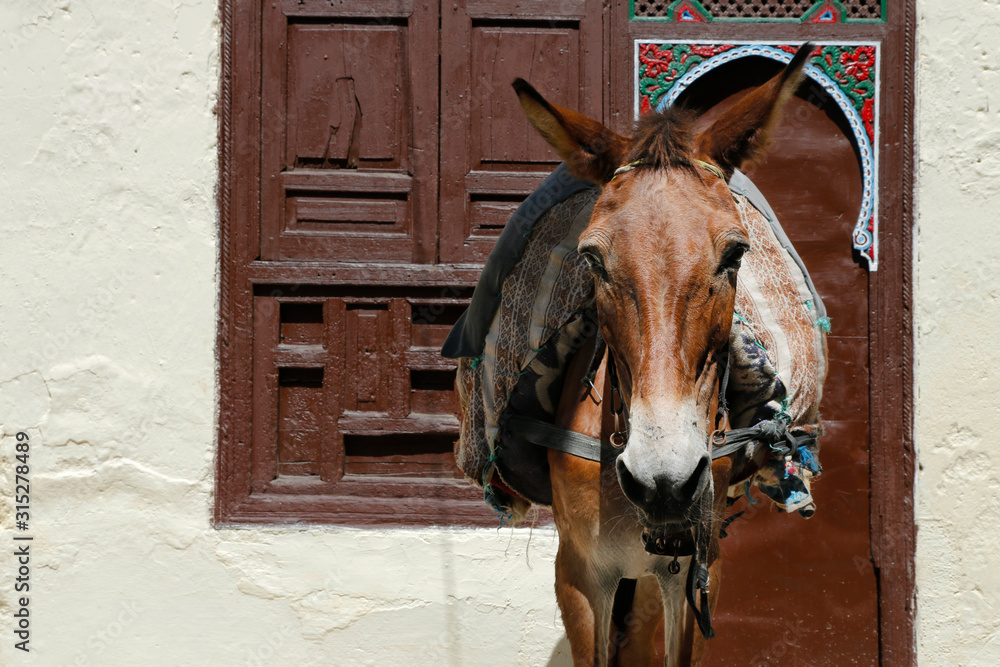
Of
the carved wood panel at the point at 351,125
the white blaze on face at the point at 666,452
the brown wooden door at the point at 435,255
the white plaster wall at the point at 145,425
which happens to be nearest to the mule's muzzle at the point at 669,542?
the white blaze on face at the point at 666,452

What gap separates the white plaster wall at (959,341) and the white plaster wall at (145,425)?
1.85 m

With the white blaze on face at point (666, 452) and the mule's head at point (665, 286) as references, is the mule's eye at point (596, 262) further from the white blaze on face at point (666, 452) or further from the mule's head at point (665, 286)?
the white blaze on face at point (666, 452)

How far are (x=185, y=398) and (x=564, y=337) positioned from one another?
241cm

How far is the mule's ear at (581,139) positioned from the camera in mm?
2184

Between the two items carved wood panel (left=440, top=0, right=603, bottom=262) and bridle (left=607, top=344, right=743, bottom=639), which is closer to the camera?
bridle (left=607, top=344, right=743, bottom=639)

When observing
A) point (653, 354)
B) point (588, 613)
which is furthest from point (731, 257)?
point (588, 613)

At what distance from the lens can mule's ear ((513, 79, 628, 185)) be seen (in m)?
2.18

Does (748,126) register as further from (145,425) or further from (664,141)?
(145,425)

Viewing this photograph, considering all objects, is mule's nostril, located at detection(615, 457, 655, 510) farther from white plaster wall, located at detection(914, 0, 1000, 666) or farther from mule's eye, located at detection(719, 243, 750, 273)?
white plaster wall, located at detection(914, 0, 1000, 666)

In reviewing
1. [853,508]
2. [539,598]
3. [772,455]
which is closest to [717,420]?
[772,455]

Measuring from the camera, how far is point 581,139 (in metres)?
2.21

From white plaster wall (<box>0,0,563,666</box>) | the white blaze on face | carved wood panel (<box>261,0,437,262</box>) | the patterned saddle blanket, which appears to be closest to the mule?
the white blaze on face

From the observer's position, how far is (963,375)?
4160 millimetres

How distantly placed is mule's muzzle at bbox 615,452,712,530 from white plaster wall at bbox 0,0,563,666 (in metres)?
2.27
